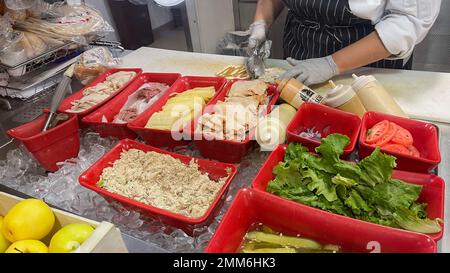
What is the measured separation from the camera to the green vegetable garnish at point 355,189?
0.82 m

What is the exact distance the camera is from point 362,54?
58.7 inches

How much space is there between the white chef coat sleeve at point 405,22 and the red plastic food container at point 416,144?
1.68 ft

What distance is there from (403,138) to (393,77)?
620 millimetres

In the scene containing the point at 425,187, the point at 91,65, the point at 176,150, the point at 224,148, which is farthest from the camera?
the point at 91,65

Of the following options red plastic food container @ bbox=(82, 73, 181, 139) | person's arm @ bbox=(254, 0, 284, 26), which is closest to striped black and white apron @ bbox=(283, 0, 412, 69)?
person's arm @ bbox=(254, 0, 284, 26)

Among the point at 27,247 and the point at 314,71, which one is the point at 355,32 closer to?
the point at 314,71

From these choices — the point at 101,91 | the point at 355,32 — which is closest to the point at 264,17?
the point at 355,32

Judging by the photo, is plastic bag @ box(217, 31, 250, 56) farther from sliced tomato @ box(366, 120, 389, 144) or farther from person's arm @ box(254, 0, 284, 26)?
sliced tomato @ box(366, 120, 389, 144)

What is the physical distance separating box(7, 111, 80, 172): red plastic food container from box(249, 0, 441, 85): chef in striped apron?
86cm

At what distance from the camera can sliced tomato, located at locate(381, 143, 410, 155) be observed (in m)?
0.97

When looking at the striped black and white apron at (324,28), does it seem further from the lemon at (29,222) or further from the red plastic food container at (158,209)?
the lemon at (29,222)

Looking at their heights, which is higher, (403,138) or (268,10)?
(268,10)
